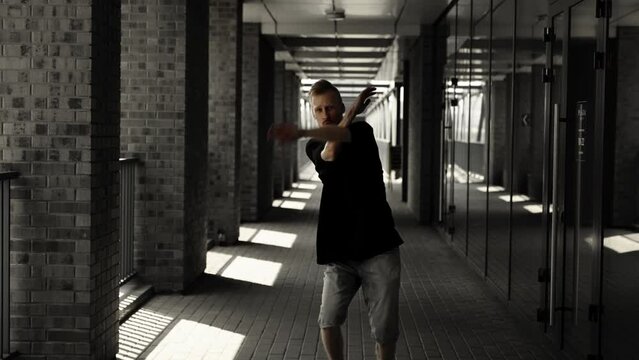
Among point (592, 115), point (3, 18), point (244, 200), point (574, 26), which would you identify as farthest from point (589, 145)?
point (244, 200)

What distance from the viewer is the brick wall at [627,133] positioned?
427 cm

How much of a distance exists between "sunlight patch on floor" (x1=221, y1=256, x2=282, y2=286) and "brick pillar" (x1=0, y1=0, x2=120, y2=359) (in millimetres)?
3540

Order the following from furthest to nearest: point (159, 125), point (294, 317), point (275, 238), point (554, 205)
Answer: point (275, 238) < point (159, 125) < point (294, 317) < point (554, 205)

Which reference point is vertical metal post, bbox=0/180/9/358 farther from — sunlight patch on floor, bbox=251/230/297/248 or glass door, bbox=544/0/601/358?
sunlight patch on floor, bbox=251/230/297/248

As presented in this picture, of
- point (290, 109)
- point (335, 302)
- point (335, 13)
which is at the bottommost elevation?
point (335, 302)

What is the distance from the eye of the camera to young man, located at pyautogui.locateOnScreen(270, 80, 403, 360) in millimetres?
3869

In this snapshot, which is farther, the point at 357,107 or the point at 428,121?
the point at 428,121

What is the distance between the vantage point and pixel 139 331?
6.20 meters

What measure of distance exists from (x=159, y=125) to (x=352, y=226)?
4.12 m

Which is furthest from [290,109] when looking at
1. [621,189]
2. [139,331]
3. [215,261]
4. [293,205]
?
[621,189]

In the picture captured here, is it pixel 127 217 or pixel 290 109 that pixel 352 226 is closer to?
pixel 127 217

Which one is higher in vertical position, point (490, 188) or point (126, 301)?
point (490, 188)

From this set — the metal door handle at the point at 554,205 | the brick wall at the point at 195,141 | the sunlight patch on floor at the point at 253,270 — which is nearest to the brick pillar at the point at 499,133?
the metal door handle at the point at 554,205

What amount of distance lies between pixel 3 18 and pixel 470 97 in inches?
228
